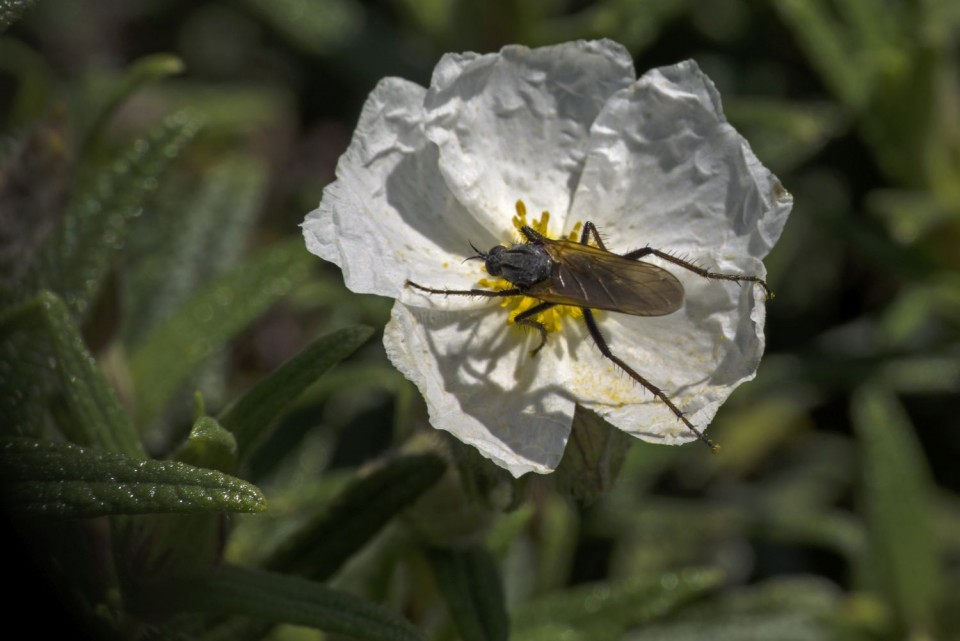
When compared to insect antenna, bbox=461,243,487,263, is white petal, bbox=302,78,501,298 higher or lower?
higher

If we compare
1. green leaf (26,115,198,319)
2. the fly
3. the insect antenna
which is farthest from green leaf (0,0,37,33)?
the insect antenna

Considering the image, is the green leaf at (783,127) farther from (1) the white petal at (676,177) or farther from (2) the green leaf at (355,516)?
(2) the green leaf at (355,516)

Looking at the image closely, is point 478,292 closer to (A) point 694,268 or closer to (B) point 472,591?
(A) point 694,268

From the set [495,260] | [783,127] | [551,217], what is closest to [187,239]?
[551,217]

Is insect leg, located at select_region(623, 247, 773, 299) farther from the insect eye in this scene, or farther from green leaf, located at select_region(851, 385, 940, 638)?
green leaf, located at select_region(851, 385, 940, 638)

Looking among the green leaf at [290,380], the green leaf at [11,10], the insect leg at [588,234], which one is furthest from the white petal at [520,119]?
the green leaf at [11,10]

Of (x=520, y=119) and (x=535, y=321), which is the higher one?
(x=520, y=119)

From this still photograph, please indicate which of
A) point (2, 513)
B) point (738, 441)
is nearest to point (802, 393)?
point (738, 441)
